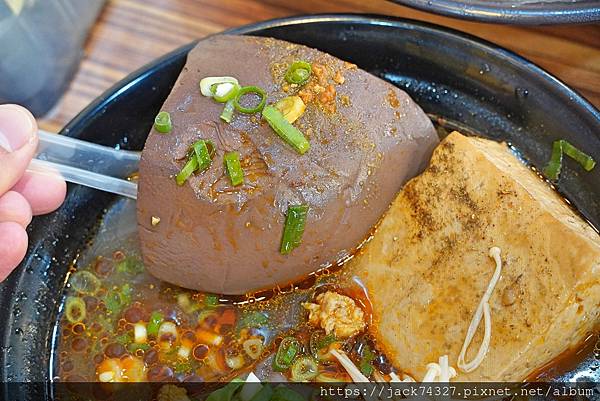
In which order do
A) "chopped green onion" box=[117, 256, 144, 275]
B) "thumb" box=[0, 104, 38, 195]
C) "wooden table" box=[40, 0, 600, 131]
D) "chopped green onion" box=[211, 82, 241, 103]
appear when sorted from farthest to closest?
1. "wooden table" box=[40, 0, 600, 131]
2. "chopped green onion" box=[117, 256, 144, 275]
3. "chopped green onion" box=[211, 82, 241, 103]
4. "thumb" box=[0, 104, 38, 195]

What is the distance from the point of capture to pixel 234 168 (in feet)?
5.73

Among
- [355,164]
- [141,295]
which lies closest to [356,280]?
[355,164]

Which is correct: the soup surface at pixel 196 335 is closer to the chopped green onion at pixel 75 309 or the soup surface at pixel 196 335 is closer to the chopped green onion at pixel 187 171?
the chopped green onion at pixel 75 309

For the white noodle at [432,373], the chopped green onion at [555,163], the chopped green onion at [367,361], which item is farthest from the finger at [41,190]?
the chopped green onion at [555,163]

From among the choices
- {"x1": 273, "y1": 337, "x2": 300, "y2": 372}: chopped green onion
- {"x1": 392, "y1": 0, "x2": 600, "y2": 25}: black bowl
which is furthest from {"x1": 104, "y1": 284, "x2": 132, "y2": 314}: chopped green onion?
{"x1": 392, "y1": 0, "x2": 600, "y2": 25}: black bowl

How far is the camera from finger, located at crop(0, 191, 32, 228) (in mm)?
1779

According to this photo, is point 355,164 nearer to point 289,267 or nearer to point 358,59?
point 289,267

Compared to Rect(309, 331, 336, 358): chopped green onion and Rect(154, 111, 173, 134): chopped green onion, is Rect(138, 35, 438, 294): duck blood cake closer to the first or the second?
Rect(154, 111, 173, 134): chopped green onion

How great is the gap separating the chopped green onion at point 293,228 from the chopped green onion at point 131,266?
48 cm

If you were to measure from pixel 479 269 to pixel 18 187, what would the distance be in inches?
50.3

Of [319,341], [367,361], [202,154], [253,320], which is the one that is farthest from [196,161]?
[367,361]

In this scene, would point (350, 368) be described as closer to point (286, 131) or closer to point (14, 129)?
point (286, 131)

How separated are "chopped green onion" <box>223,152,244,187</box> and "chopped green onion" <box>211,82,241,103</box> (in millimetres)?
163

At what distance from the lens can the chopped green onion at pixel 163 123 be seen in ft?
5.79
